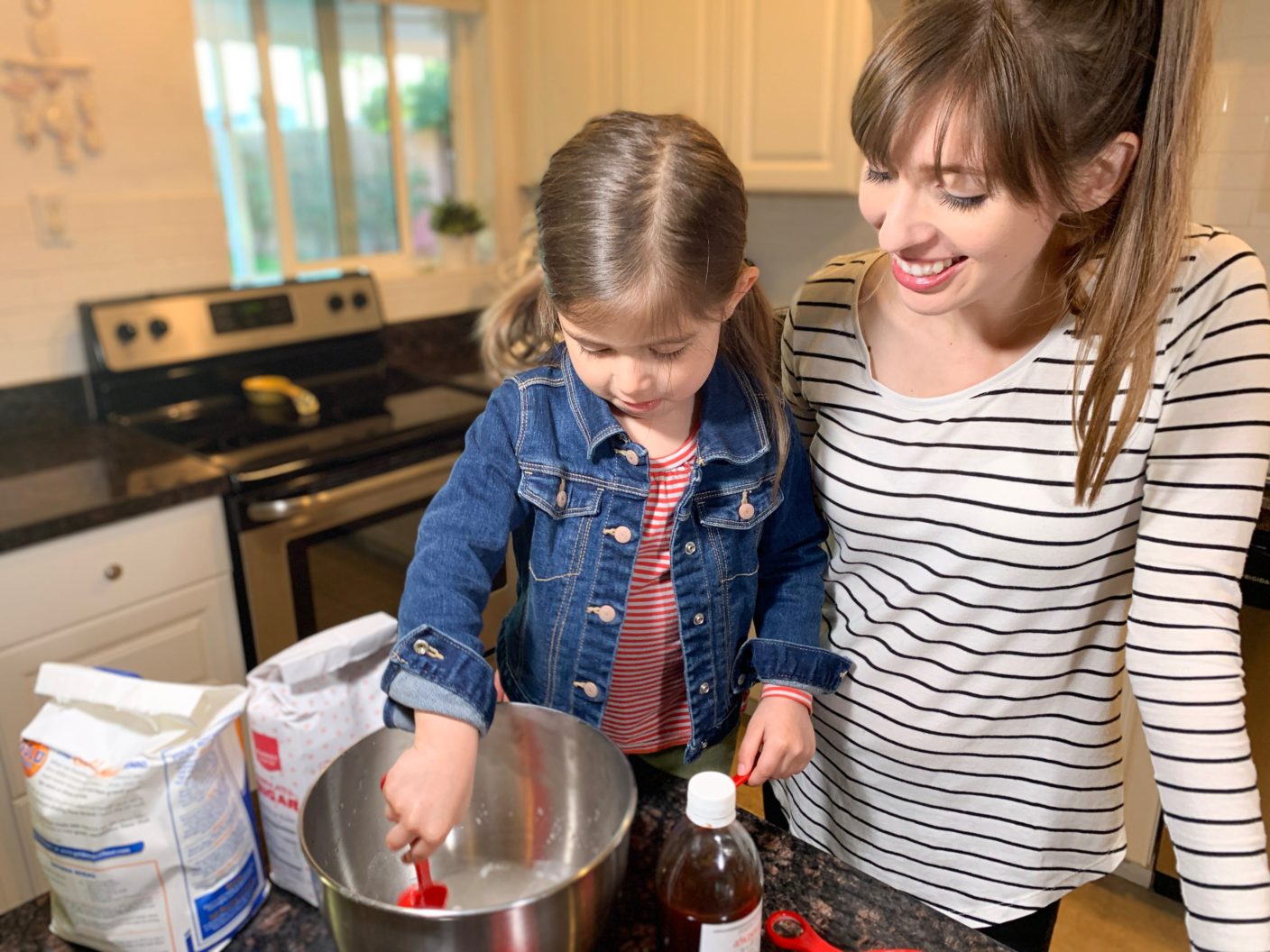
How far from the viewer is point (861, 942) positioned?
673mm

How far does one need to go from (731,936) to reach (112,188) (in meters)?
2.12

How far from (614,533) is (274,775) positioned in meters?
0.33

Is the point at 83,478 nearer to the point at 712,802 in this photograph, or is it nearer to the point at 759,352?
the point at 759,352

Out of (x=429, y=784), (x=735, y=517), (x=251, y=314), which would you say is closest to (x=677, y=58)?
(x=251, y=314)

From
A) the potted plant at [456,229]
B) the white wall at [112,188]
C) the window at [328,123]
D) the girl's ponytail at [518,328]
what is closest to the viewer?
the girl's ponytail at [518,328]

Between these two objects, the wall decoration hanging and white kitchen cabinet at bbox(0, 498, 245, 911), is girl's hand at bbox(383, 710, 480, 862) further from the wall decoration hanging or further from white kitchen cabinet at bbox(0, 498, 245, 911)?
the wall decoration hanging

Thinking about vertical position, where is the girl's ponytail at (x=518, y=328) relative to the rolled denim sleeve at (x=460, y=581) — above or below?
above

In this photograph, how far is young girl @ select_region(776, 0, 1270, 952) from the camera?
0.68 m

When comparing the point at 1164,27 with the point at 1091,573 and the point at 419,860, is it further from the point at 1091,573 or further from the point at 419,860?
the point at 419,860

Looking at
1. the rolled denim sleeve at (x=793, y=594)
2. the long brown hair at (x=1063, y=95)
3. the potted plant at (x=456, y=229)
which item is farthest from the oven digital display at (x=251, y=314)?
the long brown hair at (x=1063, y=95)

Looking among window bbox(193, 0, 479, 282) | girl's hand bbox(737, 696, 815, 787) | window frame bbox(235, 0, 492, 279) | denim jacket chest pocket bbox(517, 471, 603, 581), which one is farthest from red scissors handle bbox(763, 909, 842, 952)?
window frame bbox(235, 0, 492, 279)

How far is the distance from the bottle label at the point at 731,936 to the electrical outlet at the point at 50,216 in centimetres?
203

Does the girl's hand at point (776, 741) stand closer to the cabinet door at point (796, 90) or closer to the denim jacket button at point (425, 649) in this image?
the denim jacket button at point (425, 649)

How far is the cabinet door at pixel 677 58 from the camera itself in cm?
231
